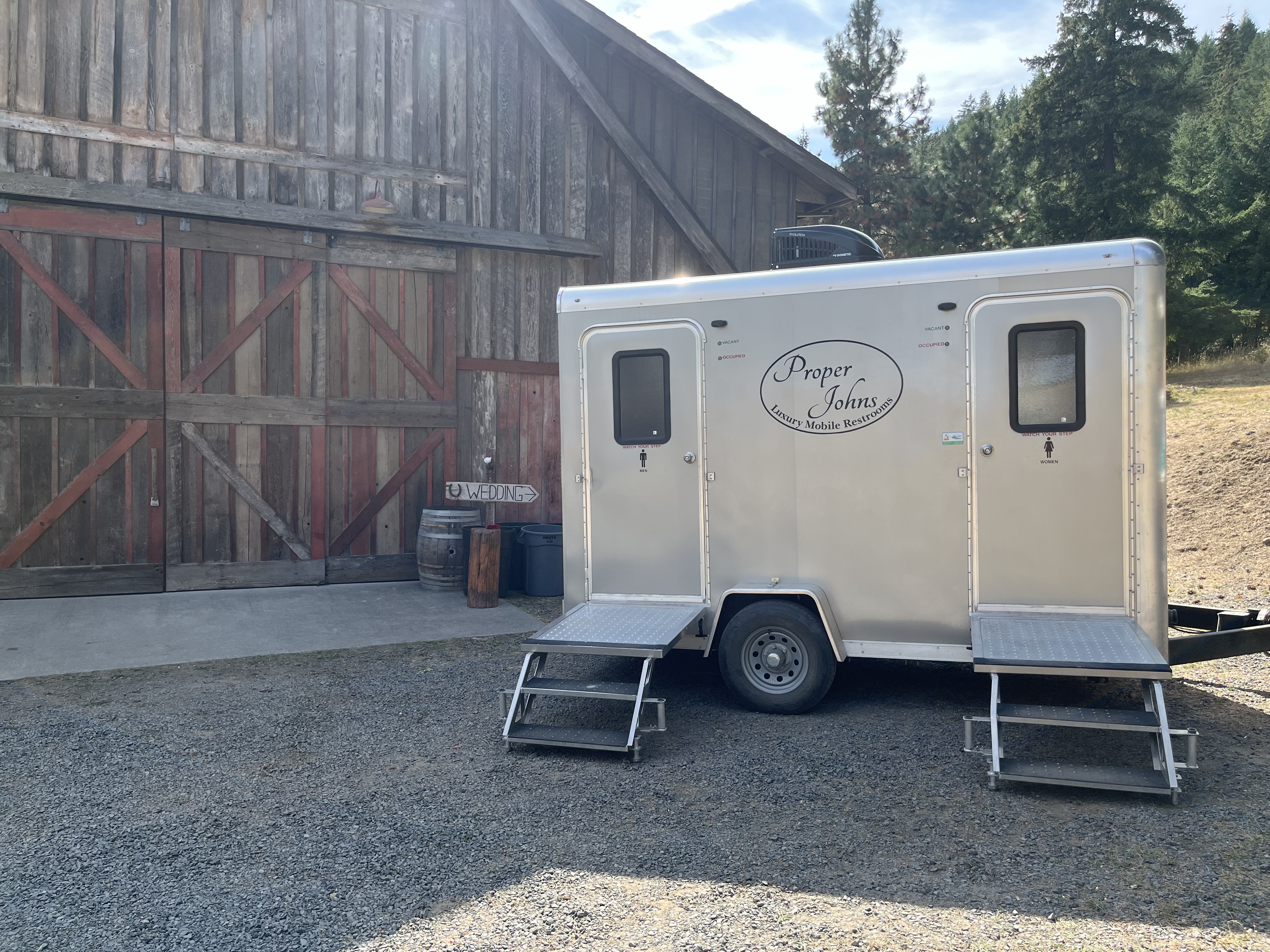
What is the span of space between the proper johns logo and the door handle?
19.6 ft

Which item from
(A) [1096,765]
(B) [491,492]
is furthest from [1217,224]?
(A) [1096,765]

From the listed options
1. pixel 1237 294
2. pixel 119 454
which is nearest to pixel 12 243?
pixel 119 454

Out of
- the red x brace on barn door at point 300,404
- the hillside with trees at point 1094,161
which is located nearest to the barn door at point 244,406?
the red x brace on barn door at point 300,404

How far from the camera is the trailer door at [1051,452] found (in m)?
4.94

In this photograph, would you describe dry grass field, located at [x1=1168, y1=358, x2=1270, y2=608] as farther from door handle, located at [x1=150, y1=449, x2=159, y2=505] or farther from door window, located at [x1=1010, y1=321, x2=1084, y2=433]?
door handle, located at [x1=150, y1=449, x2=159, y2=505]

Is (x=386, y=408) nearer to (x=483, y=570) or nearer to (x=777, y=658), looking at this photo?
(x=483, y=570)

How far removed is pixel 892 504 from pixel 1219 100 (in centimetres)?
3854

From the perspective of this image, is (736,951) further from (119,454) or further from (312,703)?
(119,454)

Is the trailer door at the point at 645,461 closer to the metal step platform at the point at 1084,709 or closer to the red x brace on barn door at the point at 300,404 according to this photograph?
the metal step platform at the point at 1084,709

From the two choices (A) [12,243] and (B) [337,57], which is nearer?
(A) [12,243]

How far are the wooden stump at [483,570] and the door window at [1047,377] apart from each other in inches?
197

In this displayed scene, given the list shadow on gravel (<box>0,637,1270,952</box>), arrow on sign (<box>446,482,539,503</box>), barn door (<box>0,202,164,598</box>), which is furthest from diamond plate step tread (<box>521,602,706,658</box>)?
barn door (<box>0,202,164,598</box>)

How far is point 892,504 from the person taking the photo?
5359 mm

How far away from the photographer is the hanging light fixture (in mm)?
9297
